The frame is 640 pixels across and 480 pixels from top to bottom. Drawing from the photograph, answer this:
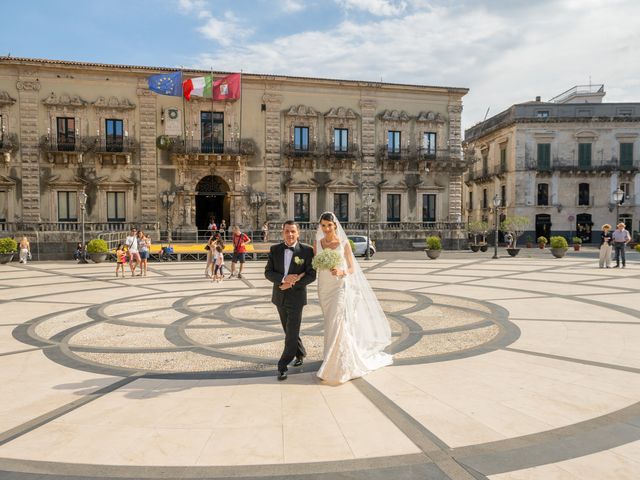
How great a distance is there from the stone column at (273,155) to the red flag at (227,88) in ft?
7.55

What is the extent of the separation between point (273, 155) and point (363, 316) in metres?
27.4

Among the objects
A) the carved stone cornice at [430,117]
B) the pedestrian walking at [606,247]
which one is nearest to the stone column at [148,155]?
the carved stone cornice at [430,117]

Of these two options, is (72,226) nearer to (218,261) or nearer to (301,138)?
(301,138)

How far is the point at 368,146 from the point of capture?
34250 mm

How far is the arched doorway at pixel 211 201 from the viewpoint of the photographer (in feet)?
108

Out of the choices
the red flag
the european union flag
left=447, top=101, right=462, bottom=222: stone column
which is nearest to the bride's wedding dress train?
the european union flag

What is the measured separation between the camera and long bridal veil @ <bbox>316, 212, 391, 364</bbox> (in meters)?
6.05

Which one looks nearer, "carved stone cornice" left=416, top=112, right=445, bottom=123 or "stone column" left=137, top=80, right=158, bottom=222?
"stone column" left=137, top=80, right=158, bottom=222

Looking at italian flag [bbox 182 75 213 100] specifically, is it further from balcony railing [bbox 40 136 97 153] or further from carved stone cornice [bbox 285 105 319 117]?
balcony railing [bbox 40 136 97 153]

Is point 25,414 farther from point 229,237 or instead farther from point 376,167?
point 376,167

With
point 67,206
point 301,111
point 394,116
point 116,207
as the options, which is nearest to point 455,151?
point 394,116

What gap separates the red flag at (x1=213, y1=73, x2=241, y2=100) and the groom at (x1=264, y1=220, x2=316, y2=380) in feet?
87.1

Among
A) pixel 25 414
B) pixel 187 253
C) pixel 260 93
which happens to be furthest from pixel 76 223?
pixel 25 414

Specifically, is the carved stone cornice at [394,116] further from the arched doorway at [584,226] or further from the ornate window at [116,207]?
the arched doorway at [584,226]
